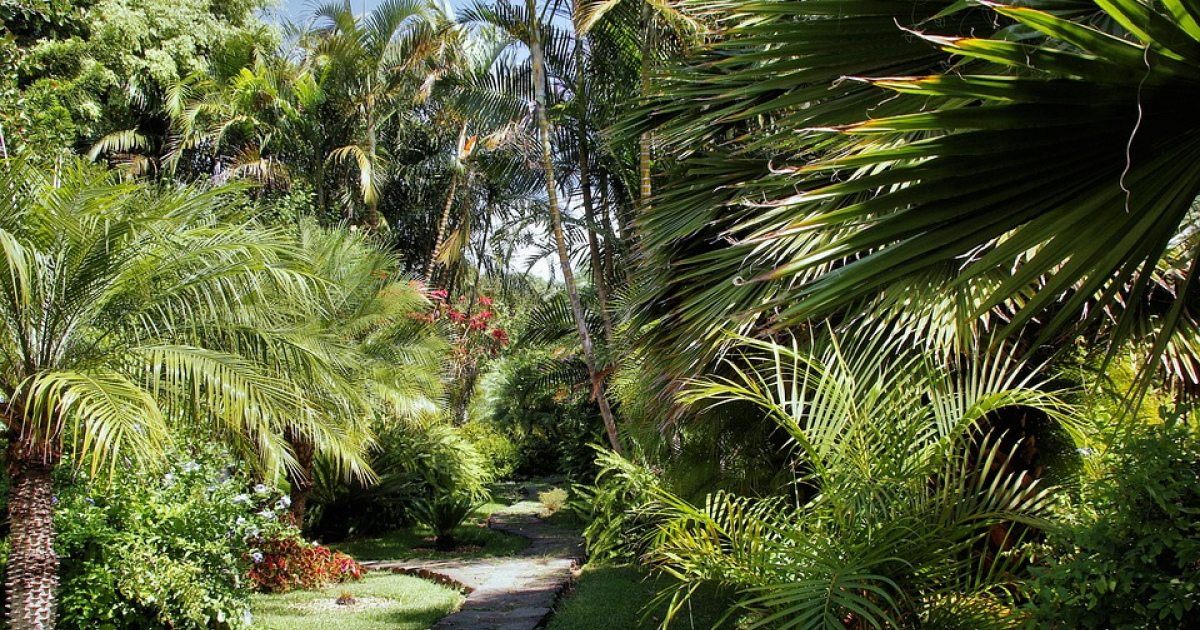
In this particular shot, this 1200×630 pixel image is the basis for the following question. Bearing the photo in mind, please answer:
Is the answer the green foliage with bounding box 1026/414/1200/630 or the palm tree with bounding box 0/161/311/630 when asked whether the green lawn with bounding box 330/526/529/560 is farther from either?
the green foliage with bounding box 1026/414/1200/630

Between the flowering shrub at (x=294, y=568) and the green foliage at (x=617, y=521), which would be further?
the flowering shrub at (x=294, y=568)

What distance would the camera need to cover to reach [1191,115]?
4.66 ft

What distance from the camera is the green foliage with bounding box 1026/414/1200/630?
2957 millimetres

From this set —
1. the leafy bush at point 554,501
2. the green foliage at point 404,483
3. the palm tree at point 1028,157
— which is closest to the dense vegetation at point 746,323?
the palm tree at point 1028,157

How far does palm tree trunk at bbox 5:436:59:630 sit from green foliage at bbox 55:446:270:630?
0.99 feet

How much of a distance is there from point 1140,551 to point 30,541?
574cm

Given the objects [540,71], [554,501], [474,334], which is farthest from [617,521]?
[474,334]

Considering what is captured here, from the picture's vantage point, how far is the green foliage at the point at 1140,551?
9.70ft

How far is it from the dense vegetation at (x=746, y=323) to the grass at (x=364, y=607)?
8.8 inches

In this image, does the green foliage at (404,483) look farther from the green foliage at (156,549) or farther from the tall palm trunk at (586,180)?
the green foliage at (156,549)

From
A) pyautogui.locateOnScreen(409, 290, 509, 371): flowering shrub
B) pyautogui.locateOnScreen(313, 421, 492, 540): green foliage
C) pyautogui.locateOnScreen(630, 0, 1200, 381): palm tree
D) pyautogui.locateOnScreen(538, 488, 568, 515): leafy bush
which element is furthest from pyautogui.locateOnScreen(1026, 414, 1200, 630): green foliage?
pyautogui.locateOnScreen(409, 290, 509, 371): flowering shrub

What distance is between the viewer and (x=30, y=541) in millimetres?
4965

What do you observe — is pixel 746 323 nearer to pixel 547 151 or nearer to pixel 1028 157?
pixel 1028 157

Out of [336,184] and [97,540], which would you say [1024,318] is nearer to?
[97,540]
